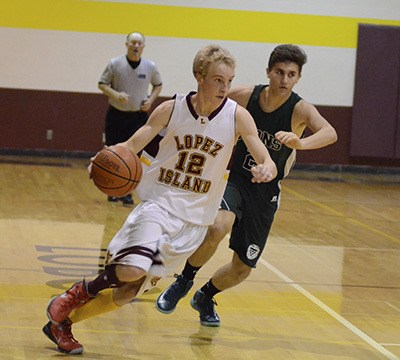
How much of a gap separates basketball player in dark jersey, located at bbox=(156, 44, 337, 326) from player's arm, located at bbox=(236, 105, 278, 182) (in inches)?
23.5

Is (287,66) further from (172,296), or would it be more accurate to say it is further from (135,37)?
(135,37)

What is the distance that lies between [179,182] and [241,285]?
2460 millimetres

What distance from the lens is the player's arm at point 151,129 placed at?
541 cm

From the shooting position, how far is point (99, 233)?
380 inches

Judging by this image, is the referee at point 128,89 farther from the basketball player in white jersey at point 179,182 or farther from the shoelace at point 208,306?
the basketball player in white jersey at point 179,182

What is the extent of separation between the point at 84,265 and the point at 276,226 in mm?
3324

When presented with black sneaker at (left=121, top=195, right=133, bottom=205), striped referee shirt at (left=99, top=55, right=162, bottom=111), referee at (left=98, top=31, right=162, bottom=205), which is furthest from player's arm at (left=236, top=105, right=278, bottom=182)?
striped referee shirt at (left=99, top=55, right=162, bottom=111)

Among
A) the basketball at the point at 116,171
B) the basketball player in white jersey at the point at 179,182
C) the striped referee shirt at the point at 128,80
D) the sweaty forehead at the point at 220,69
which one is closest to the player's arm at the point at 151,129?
the basketball player in white jersey at the point at 179,182

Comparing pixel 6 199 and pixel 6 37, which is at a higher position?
pixel 6 37

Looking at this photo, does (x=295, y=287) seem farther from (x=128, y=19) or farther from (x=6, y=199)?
(x=128, y=19)

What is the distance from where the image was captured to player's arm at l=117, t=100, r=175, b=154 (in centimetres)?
541

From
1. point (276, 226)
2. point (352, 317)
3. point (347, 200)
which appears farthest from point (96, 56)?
point (352, 317)

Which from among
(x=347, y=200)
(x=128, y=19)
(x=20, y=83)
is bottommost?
(x=347, y=200)

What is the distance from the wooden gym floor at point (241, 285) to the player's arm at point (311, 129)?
1.20 meters
